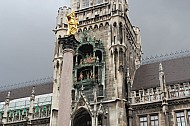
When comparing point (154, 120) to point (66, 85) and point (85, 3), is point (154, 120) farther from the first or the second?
point (85, 3)

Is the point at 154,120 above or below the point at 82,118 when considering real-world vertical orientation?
below

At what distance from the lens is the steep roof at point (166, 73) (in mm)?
32969

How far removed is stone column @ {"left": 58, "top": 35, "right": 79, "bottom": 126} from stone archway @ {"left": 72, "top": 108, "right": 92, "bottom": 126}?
10329mm

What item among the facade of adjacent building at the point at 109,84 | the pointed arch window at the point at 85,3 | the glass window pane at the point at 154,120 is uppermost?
the pointed arch window at the point at 85,3

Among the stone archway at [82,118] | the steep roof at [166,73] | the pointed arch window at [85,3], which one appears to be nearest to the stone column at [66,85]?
the stone archway at [82,118]

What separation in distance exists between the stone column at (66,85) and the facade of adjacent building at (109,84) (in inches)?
381

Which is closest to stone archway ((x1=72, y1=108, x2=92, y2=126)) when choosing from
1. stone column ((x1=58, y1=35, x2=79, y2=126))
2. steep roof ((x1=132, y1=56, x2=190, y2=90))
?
steep roof ((x1=132, y1=56, x2=190, y2=90))

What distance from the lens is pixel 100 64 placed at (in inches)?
1335

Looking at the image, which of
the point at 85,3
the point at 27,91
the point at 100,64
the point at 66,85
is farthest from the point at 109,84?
the point at 27,91

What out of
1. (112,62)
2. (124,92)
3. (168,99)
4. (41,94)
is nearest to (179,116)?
(168,99)

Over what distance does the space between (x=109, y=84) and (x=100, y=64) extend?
250 centimetres

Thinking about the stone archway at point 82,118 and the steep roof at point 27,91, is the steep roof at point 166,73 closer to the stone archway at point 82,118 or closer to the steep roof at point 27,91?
the stone archway at point 82,118

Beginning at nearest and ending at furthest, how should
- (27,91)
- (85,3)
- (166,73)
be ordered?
(166,73), (85,3), (27,91)

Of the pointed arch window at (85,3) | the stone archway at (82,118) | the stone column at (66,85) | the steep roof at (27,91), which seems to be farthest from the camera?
the steep roof at (27,91)
